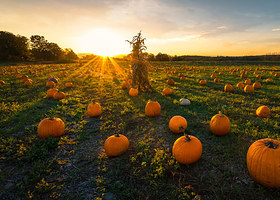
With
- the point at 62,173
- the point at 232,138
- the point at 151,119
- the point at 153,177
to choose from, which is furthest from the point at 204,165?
the point at 62,173

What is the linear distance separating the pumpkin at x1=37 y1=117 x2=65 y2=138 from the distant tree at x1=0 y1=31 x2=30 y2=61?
5250 centimetres

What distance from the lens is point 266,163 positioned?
2549 millimetres

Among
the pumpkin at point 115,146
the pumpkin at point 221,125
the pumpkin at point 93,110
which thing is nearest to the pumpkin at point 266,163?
the pumpkin at point 221,125

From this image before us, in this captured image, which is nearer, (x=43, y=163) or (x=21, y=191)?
(x=21, y=191)

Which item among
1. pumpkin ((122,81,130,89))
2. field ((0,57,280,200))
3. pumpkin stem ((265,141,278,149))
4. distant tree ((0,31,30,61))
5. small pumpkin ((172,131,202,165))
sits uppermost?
distant tree ((0,31,30,61))

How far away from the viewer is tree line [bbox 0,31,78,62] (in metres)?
42.8

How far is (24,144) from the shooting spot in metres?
4.15

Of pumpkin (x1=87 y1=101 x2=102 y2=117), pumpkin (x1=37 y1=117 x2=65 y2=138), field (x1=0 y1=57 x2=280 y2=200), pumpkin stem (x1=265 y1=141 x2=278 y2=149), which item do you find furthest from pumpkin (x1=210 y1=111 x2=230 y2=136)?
pumpkin (x1=37 y1=117 x2=65 y2=138)

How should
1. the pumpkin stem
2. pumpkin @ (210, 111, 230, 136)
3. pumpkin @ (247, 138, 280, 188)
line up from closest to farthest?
pumpkin @ (247, 138, 280, 188), the pumpkin stem, pumpkin @ (210, 111, 230, 136)

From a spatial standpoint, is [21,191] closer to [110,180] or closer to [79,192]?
[79,192]

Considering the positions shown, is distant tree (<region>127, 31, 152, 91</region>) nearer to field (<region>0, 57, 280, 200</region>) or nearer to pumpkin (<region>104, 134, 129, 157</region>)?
field (<region>0, 57, 280, 200</region>)

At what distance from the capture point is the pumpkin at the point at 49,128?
4340mm

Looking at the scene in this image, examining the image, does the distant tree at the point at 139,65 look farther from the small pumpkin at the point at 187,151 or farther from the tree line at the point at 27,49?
the tree line at the point at 27,49

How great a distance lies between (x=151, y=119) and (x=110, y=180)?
2.95 meters
